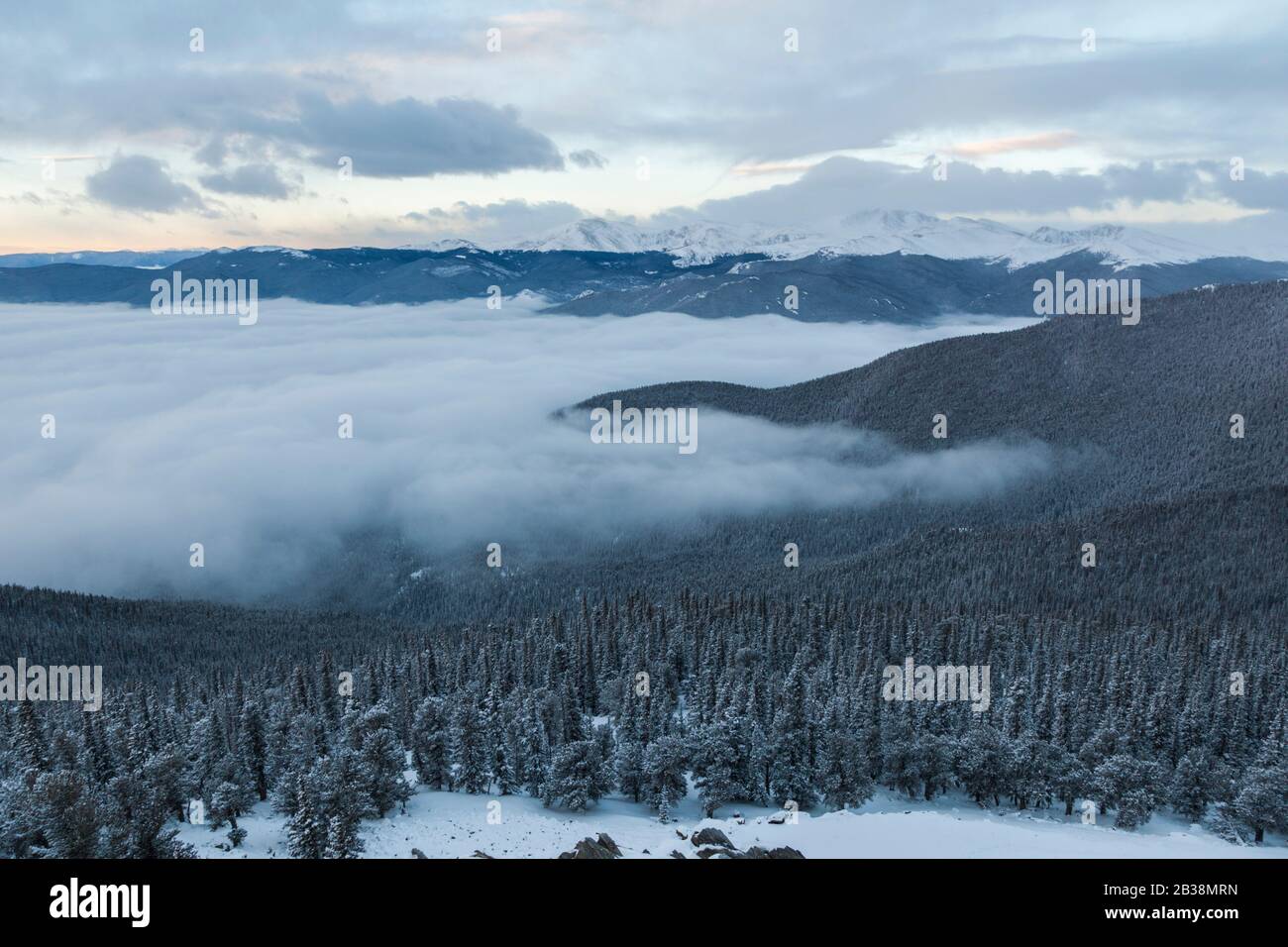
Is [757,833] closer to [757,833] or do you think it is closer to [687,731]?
[757,833]

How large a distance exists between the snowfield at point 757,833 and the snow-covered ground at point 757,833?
0.10 metres

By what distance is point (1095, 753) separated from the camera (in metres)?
89.2

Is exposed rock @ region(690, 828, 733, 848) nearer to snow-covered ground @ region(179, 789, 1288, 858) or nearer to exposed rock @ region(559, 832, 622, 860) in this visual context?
snow-covered ground @ region(179, 789, 1288, 858)

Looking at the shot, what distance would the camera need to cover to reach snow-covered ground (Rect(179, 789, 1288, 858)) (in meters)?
66.5

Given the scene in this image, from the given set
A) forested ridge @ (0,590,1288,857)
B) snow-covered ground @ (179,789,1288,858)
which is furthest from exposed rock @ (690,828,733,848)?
forested ridge @ (0,590,1288,857)

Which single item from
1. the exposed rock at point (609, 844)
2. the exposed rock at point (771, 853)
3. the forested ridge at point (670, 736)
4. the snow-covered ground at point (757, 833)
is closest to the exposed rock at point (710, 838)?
the snow-covered ground at point (757, 833)

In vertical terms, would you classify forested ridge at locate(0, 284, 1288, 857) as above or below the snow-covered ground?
above

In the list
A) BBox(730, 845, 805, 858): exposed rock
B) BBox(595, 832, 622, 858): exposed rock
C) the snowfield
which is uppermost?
BBox(730, 845, 805, 858): exposed rock

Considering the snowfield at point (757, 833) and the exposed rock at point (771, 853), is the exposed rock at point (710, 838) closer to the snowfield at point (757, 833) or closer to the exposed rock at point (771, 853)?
the snowfield at point (757, 833)

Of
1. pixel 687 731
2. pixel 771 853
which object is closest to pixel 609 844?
pixel 771 853

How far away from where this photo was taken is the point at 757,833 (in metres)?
75.2

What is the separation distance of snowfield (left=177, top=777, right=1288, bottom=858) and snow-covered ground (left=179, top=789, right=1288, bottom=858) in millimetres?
103
